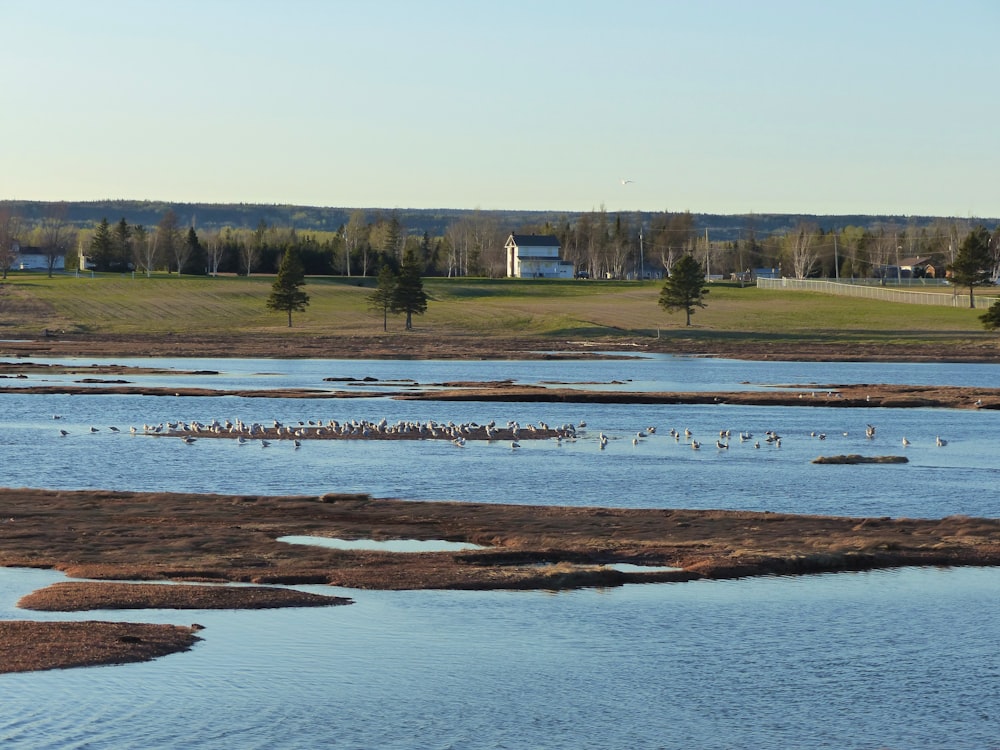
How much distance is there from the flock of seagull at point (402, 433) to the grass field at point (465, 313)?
2716 inches

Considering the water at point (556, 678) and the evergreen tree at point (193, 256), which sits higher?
the evergreen tree at point (193, 256)

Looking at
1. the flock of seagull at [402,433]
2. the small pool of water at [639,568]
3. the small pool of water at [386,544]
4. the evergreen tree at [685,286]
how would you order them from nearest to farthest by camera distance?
1. the small pool of water at [639,568]
2. the small pool of water at [386,544]
3. the flock of seagull at [402,433]
4. the evergreen tree at [685,286]

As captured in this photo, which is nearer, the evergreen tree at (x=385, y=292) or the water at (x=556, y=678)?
the water at (x=556, y=678)

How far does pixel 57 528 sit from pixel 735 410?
39.3m

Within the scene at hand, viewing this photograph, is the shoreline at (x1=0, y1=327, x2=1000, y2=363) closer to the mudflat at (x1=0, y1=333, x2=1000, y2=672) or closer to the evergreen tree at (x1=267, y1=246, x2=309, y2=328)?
the evergreen tree at (x1=267, y1=246, x2=309, y2=328)

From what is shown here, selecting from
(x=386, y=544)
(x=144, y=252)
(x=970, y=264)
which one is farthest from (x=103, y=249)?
(x=386, y=544)

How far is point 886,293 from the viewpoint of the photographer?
15525 centimetres

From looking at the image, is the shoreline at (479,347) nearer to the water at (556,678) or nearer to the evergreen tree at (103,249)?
the evergreen tree at (103,249)

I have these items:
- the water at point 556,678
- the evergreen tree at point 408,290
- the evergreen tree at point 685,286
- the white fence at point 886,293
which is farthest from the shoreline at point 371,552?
the white fence at point 886,293

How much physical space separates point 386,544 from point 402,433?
2052cm

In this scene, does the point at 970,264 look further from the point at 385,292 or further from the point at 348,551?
the point at 348,551

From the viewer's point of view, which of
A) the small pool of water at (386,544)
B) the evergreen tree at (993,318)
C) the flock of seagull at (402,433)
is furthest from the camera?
the evergreen tree at (993,318)

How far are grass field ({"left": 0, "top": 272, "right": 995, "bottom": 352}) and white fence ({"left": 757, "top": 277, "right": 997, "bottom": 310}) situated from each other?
4.57 meters

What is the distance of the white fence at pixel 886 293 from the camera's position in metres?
147
